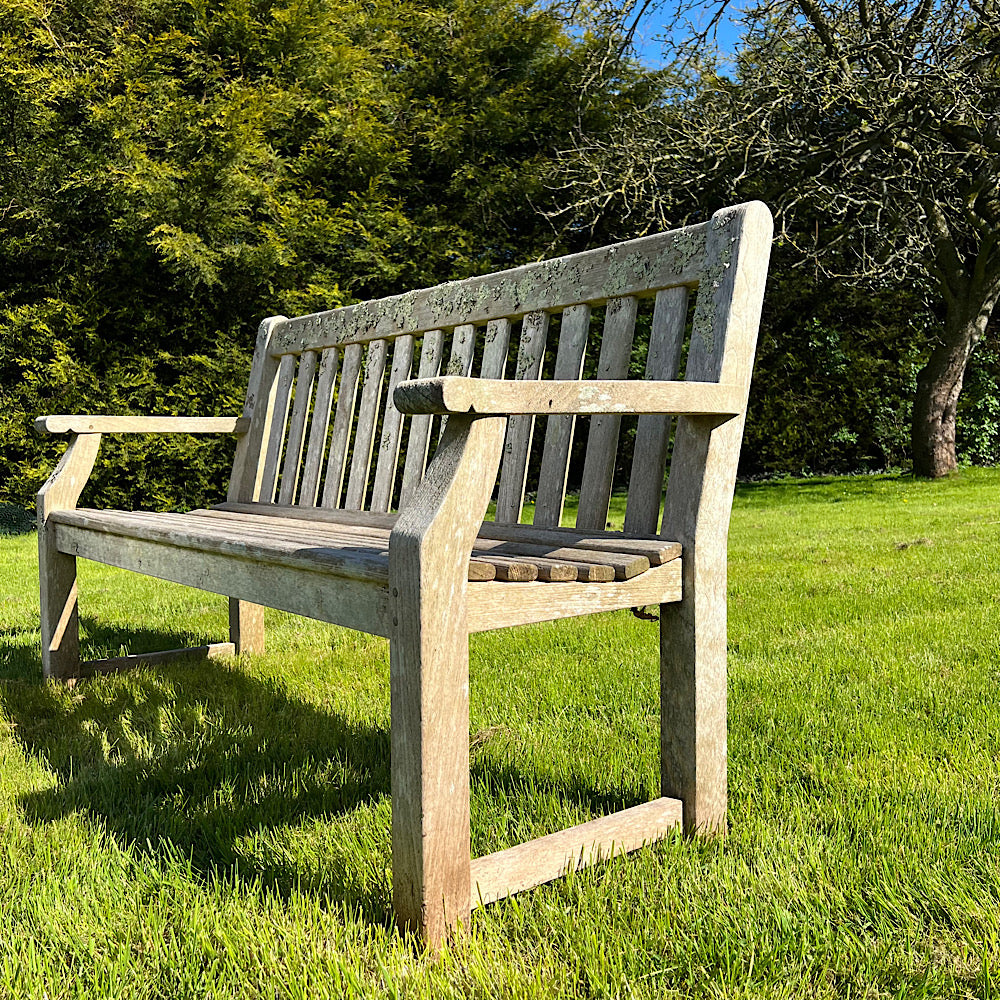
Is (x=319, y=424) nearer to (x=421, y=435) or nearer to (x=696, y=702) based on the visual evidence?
(x=421, y=435)

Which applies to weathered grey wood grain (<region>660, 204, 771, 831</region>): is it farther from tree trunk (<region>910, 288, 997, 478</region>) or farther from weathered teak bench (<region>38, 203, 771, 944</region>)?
tree trunk (<region>910, 288, 997, 478</region>)

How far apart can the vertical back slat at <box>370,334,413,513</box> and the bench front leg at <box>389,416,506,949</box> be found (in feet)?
4.04

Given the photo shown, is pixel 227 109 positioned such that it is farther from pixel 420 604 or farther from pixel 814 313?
pixel 420 604

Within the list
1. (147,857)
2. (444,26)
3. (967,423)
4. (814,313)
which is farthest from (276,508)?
(967,423)

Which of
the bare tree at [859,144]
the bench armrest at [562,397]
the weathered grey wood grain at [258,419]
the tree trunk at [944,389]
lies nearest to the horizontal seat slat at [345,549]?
the bench armrest at [562,397]

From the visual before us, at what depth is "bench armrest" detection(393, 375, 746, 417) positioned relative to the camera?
1.38 meters

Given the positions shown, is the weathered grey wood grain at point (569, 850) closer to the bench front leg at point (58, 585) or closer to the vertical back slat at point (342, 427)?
the vertical back slat at point (342, 427)

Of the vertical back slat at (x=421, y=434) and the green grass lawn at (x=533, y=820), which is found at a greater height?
the vertical back slat at (x=421, y=434)

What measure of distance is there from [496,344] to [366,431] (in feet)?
2.05

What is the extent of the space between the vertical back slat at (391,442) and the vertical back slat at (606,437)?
0.76 metres

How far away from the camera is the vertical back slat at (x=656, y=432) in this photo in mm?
1986

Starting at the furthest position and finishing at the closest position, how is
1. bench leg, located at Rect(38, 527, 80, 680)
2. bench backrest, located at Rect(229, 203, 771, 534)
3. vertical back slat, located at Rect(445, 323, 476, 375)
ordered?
bench leg, located at Rect(38, 527, 80, 680), vertical back slat, located at Rect(445, 323, 476, 375), bench backrest, located at Rect(229, 203, 771, 534)

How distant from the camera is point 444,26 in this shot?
32.8 feet

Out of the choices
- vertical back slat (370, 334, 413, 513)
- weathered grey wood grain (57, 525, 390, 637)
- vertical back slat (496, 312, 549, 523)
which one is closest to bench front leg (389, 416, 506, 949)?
weathered grey wood grain (57, 525, 390, 637)
